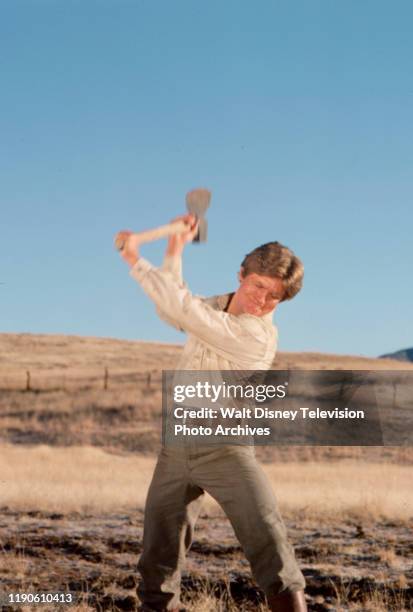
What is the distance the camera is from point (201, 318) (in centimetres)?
396

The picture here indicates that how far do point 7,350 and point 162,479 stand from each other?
6429 centimetres

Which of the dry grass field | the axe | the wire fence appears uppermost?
the wire fence

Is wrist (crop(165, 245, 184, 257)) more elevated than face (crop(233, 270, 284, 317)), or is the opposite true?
wrist (crop(165, 245, 184, 257))

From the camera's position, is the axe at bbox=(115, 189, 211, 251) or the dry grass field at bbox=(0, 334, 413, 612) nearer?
the axe at bbox=(115, 189, 211, 251)

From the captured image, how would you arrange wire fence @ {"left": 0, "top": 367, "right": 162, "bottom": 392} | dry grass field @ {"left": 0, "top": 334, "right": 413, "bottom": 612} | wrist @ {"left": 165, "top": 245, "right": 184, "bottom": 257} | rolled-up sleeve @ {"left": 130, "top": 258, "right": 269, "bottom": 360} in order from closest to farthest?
rolled-up sleeve @ {"left": 130, "top": 258, "right": 269, "bottom": 360} → wrist @ {"left": 165, "top": 245, "right": 184, "bottom": 257} → dry grass field @ {"left": 0, "top": 334, "right": 413, "bottom": 612} → wire fence @ {"left": 0, "top": 367, "right": 162, "bottom": 392}

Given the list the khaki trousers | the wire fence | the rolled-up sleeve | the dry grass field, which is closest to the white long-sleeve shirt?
the rolled-up sleeve

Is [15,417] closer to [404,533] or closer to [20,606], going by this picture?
[404,533]

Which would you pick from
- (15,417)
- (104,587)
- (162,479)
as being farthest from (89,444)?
(162,479)

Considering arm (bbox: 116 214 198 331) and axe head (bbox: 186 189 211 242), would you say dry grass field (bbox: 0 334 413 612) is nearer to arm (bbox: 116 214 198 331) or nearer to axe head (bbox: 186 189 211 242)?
arm (bbox: 116 214 198 331)

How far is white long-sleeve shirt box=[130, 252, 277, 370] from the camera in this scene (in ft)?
12.7

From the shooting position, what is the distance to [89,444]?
27578 millimetres

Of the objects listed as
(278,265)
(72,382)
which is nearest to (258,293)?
(278,265)

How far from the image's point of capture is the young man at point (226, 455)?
397 cm

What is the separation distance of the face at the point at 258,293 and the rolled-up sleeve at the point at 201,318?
5 centimetres
